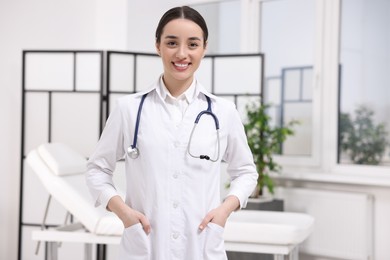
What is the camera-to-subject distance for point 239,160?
1.57 metres

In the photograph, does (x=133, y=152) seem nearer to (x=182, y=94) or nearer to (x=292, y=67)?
(x=182, y=94)

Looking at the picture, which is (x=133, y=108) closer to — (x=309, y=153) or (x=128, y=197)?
(x=128, y=197)

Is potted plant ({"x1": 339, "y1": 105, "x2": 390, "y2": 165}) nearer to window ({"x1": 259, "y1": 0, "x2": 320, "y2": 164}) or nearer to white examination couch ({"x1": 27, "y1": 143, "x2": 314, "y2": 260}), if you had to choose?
window ({"x1": 259, "y1": 0, "x2": 320, "y2": 164})

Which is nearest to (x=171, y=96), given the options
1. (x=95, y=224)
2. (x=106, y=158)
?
(x=106, y=158)

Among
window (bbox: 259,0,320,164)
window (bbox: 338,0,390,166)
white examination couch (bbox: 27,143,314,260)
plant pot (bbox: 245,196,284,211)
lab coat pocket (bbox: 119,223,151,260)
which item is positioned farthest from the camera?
window (bbox: 259,0,320,164)

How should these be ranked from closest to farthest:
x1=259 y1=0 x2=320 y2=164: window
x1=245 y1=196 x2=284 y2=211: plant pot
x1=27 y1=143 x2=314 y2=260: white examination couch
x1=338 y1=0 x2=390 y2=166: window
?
1. x1=27 y1=143 x2=314 y2=260: white examination couch
2. x1=245 y1=196 x2=284 y2=211: plant pot
3. x1=338 y1=0 x2=390 y2=166: window
4. x1=259 y1=0 x2=320 y2=164: window

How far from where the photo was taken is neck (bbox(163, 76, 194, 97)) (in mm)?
1493

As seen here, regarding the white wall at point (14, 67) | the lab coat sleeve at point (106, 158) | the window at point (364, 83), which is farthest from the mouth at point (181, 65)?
the white wall at point (14, 67)

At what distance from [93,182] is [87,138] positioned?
297 cm

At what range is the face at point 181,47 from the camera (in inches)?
55.9

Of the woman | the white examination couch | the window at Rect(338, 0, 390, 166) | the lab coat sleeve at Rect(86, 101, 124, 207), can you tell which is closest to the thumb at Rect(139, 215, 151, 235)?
the woman

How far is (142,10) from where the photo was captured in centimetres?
501

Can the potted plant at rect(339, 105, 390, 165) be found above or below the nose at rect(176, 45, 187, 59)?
below

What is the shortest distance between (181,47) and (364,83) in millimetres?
3197
